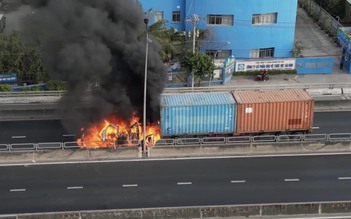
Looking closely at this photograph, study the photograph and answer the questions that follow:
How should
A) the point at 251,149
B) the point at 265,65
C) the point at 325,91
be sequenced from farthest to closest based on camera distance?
the point at 265,65 < the point at 325,91 < the point at 251,149

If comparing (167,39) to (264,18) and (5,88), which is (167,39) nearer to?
(264,18)

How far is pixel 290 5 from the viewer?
5038 centimetres

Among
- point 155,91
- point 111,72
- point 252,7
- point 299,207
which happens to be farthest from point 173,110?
point 252,7

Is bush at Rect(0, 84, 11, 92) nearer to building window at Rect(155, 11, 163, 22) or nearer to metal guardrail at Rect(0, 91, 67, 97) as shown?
metal guardrail at Rect(0, 91, 67, 97)

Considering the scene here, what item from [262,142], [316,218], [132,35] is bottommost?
[316,218]

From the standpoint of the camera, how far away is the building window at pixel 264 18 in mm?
50219

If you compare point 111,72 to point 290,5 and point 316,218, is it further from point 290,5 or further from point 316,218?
point 290,5

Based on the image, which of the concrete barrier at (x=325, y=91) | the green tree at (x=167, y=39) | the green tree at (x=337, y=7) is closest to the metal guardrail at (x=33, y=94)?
the green tree at (x=167, y=39)

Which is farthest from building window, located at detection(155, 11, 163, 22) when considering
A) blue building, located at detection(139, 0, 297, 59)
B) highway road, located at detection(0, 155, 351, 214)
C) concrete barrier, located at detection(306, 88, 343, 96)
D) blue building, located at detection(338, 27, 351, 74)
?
highway road, located at detection(0, 155, 351, 214)

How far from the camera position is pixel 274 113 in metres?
35.9

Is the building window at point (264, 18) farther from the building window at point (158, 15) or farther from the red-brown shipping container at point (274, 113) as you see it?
the red-brown shipping container at point (274, 113)

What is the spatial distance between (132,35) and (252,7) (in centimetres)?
1681

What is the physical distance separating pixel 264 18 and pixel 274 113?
16988 mm

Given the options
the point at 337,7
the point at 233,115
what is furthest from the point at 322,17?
the point at 233,115
